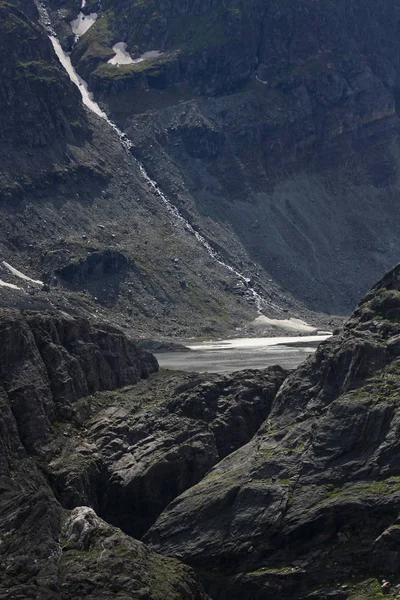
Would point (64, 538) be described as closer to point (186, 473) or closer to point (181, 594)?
point (181, 594)

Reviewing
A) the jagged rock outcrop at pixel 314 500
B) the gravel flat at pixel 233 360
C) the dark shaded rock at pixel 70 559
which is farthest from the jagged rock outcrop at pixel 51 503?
the gravel flat at pixel 233 360

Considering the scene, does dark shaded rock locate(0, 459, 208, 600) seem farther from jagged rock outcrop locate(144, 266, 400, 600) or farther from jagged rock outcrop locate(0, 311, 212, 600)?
jagged rock outcrop locate(144, 266, 400, 600)

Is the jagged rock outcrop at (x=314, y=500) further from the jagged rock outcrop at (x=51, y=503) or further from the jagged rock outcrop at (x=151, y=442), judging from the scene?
the jagged rock outcrop at (x=51, y=503)

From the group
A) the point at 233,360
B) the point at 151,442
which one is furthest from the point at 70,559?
the point at 233,360

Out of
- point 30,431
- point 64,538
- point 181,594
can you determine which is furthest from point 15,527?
point 30,431

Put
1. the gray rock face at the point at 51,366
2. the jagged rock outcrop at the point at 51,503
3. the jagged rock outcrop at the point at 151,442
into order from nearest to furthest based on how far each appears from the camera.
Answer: the jagged rock outcrop at the point at 51,503, the jagged rock outcrop at the point at 151,442, the gray rock face at the point at 51,366

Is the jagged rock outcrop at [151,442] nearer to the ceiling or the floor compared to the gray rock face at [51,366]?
nearer to the floor
